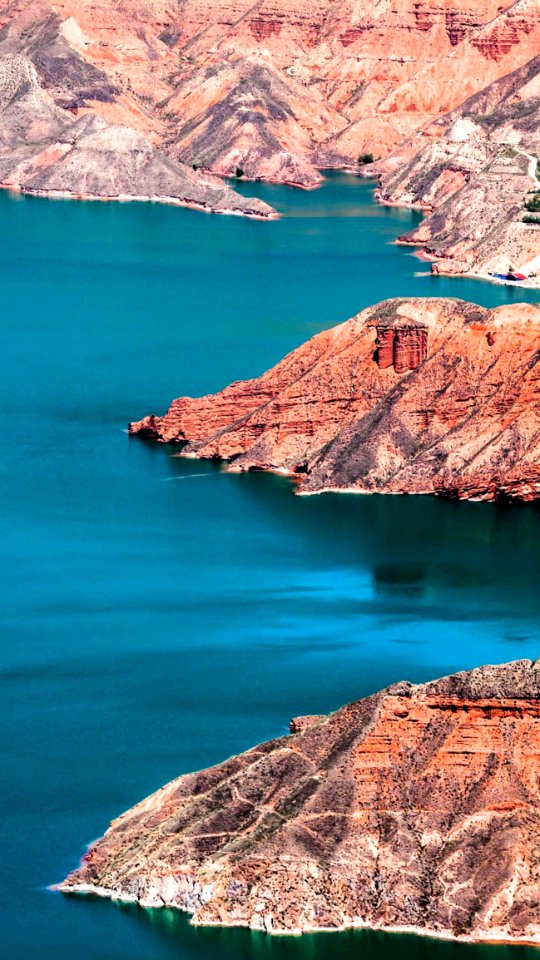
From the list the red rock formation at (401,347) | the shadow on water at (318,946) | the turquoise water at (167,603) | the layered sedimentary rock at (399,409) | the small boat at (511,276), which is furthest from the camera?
the small boat at (511,276)

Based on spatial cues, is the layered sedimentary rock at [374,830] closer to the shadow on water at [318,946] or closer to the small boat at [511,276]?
the shadow on water at [318,946]

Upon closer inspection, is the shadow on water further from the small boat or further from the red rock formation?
the small boat

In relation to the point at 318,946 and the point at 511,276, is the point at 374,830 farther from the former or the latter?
the point at 511,276

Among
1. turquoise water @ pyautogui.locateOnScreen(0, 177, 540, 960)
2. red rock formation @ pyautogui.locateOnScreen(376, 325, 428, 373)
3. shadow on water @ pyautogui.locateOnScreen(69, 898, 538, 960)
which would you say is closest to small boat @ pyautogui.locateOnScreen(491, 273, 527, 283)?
turquoise water @ pyautogui.locateOnScreen(0, 177, 540, 960)

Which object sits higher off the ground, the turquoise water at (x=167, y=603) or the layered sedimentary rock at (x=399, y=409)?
the layered sedimentary rock at (x=399, y=409)

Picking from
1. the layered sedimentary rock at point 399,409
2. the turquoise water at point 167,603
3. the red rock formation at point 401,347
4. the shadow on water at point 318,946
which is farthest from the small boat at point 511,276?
the shadow on water at point 318,946

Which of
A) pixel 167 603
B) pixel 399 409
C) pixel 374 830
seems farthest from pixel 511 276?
pixel 374 830

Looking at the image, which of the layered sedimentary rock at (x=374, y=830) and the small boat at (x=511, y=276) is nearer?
the layered sedimentary rock at (x=374, y=830)

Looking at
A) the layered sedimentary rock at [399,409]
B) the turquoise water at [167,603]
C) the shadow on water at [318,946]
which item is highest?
the layered sedimentary rock at [399,409]
